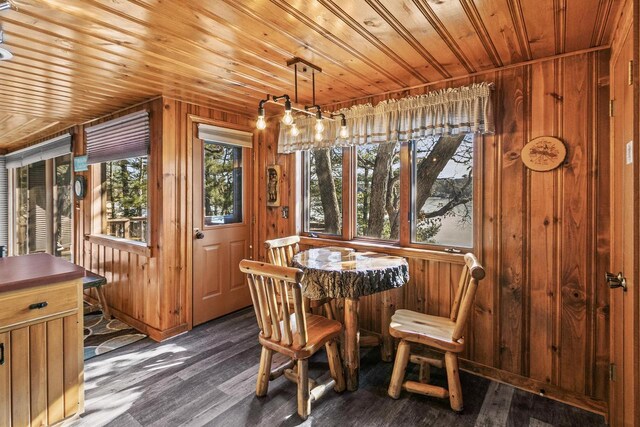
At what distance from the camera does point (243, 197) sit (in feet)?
12.7

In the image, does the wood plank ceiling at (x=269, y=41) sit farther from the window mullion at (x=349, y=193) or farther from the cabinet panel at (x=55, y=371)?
the cabinet panel at (x=55, y=371)

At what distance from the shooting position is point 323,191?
3.59 m

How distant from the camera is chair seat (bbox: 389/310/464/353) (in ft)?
6.67

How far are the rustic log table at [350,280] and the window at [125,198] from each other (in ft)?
6.78

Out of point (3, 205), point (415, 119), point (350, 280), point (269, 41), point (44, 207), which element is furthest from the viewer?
point (3, 205)

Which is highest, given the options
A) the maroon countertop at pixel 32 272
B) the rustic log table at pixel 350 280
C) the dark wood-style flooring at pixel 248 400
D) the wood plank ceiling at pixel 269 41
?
the wood plank ceiling at pixel 269 41

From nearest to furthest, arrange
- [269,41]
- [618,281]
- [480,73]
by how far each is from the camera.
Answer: [618,281]
[269,41]
[480,73]

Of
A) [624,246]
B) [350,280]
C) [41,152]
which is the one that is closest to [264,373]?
[350,280]

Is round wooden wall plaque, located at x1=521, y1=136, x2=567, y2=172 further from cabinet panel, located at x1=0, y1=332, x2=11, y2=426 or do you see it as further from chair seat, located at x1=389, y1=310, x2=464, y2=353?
cabinet panel, located at x1=0, y1=332, x2=11, y2=426

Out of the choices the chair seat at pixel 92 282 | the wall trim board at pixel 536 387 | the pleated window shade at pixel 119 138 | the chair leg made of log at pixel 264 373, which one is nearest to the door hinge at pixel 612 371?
the wall trim board at pixel 536 387

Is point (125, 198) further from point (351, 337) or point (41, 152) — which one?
point (351, 337)

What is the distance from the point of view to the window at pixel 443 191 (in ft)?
8.72

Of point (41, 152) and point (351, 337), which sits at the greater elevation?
point (41, 152)

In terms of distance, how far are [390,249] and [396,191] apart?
566mm
